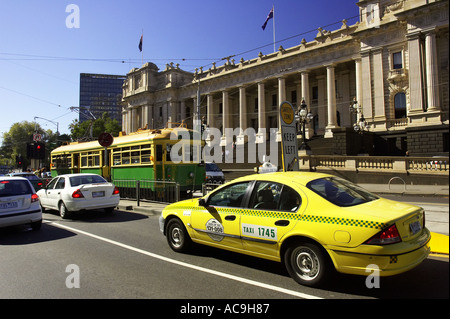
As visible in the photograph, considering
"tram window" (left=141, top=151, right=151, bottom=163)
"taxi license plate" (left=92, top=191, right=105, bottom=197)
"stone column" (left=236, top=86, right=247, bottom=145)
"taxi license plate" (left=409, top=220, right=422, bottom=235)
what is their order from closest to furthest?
"taxi license plate" (left=409, top=220, right=422, bottom=235) < "taxi license plate" (left=92, top=191, right=105, bottom=197) < "tram window" (left=141, top=151, right=151, bottom=163) < "stone column" (left=236, top=86, right=247, bottom=145)

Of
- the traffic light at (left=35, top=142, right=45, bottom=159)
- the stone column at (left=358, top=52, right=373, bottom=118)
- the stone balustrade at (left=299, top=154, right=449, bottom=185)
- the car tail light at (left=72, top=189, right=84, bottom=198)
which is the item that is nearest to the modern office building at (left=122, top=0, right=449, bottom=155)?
the stone column at (left=358, top=52, right=373, bottom=118)

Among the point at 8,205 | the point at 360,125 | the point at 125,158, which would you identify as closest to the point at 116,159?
the point at 125,158

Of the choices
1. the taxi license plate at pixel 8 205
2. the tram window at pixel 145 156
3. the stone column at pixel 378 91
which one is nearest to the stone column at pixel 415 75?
the stone column at pixel 378 91

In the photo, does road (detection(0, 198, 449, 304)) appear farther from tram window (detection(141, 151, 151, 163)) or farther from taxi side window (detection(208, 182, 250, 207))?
tram window (detection(141, 151, 151, 163))

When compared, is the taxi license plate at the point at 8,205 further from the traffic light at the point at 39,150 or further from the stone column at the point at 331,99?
the stone column at the point at 331,99

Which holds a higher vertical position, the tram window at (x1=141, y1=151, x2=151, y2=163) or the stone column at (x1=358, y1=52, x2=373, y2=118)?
the stone column at (x1=358, y1=52, x2=373, y2=118)

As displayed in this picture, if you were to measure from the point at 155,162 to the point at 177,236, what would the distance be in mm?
7946

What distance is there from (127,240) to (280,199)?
169 inches

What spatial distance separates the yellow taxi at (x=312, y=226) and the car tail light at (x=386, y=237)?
0.5 inches

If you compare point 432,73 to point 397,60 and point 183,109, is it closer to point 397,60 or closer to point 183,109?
point 397,60

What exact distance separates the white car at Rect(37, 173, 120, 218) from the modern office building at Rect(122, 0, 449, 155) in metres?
19.5

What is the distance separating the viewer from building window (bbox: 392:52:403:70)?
33153 mm

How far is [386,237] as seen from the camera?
355cm

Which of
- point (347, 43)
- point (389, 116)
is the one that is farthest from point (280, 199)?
point (347, 43)
